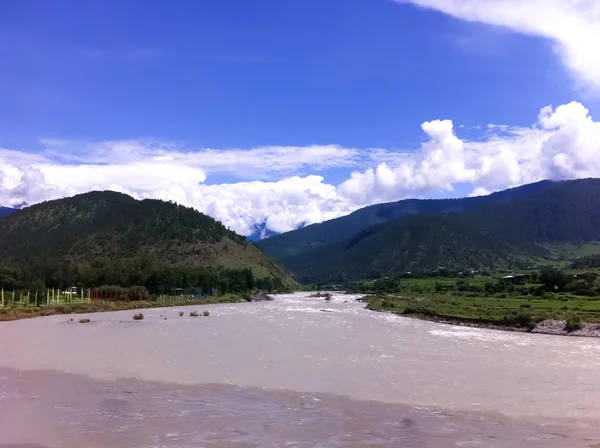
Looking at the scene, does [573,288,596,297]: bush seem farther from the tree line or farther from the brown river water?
the tree line

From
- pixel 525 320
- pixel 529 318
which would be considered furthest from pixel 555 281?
pixel 525 320

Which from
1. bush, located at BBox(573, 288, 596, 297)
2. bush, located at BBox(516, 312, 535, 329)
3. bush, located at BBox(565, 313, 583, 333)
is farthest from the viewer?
bush, located at BBox(573, 288, 596, 297)

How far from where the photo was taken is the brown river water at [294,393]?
15.7 m

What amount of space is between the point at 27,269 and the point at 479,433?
414 feet

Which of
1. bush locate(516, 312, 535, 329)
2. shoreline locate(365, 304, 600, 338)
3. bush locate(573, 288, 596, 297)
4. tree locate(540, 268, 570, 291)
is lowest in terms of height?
shoreline locate(365, 304, 600, 338)

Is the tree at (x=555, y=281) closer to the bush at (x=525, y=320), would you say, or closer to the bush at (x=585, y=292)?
the bush at (x=585, y=292)

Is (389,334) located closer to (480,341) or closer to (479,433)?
(480,341)

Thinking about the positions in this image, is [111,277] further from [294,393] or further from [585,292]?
[294,393]

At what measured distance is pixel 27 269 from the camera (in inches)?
4835

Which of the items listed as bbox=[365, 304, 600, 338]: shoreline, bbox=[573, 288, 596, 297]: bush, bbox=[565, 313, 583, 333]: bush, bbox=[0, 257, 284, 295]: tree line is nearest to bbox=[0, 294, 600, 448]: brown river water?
bbox=[365, 304, 600, 338]: shoreline

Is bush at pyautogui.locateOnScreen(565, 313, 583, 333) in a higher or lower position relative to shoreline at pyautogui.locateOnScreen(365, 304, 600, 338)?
higher

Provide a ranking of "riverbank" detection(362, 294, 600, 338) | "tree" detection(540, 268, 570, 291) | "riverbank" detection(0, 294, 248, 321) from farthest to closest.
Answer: "tree" detection(540, 268, 570, 291) → "riverbank" detection(0, 294, 248, 321) → "riverbank" detection(362, 294, 600, 338)

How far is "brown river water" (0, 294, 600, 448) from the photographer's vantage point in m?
15.7

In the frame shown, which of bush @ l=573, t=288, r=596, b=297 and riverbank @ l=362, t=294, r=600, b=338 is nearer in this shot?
riverbank @ l=362, t=294, r=600, b=338
